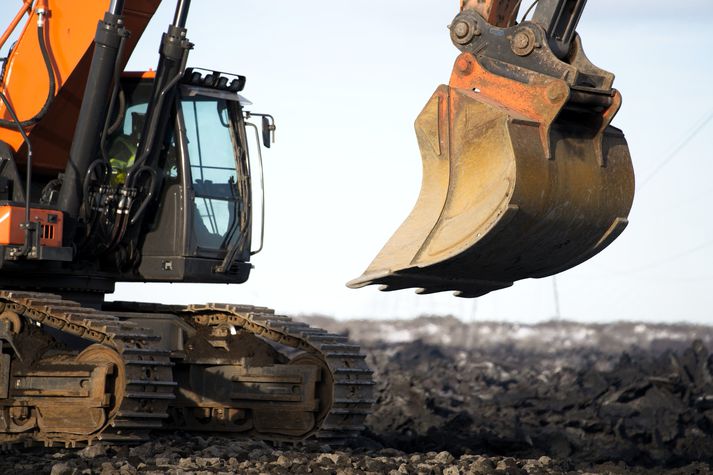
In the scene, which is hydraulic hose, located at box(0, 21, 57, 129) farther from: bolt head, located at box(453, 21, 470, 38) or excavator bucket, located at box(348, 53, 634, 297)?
bolt head, located at box(453, 21, 470, 38)

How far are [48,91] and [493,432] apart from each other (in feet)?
20.7

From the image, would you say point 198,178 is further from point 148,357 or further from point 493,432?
point 493,432

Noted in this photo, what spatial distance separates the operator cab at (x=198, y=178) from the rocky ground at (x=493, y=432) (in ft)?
5.06

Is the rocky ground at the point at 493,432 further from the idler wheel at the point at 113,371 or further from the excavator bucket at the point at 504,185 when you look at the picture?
the excavator bucket at the point at 504,185

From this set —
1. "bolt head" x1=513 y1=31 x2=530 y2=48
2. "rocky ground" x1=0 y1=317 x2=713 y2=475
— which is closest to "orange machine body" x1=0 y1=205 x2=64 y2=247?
"rocky ground" x1=0 y1=317 x2=713 y2=475

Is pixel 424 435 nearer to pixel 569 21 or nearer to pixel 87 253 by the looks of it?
pixel 87 253

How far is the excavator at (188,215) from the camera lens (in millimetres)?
9195

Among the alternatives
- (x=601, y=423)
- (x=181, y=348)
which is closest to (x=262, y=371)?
(x=181, y=348)

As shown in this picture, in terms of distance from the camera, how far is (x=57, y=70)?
12.0 m

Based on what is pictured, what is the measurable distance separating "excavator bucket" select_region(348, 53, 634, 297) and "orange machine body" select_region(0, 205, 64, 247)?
347 cm

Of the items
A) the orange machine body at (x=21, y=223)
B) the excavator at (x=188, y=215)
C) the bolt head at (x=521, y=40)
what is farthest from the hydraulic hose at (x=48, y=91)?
the bolt head at (x=521, y=40)

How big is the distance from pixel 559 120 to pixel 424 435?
250 inches

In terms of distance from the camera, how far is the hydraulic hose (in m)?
11.9

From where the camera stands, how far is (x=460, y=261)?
9.02m
